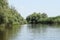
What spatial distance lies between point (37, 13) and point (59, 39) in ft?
341

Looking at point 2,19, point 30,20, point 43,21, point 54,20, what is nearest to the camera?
point 2,19

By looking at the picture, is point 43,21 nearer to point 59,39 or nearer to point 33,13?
point 33,13

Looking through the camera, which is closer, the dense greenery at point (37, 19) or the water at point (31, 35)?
the water at point (31, 35)

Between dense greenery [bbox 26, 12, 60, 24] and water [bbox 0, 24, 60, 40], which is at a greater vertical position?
dense greenery [bbox 26, 12, 60, 24]

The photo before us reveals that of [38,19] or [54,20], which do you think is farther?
[38,19]

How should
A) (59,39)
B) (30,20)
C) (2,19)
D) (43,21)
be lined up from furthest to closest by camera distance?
(30,20)
(43,21)
(2,19)
(59,39)

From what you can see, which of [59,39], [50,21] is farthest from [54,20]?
[59,39]

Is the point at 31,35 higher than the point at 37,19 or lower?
lower

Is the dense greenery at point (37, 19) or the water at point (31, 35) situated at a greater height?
the dense greenery at point (37, 19)

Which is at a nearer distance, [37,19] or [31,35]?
[31,35]

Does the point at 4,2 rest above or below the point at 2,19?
above

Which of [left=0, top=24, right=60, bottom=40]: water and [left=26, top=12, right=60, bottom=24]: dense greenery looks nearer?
[left=0, top=24, right=60, bottom=40]: water

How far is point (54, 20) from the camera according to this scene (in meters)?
111

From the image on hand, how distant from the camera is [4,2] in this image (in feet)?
201
